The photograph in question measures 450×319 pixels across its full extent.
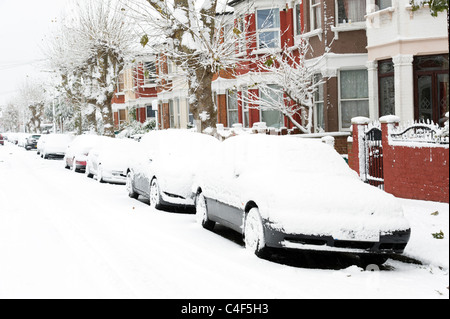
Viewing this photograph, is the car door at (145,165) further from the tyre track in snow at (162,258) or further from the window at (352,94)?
the window at (352,94)

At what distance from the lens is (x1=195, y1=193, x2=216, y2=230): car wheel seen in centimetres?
1153

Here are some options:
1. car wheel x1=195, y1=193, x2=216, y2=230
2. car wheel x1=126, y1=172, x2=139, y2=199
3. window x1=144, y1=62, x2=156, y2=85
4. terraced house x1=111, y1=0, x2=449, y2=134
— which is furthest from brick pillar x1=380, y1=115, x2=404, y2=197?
window x1=144, y1=62, x2=156, y2=85

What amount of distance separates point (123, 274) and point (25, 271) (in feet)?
4.13

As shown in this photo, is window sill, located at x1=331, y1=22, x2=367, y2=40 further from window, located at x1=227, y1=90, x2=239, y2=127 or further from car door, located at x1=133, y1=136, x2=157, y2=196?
window, located at x1=227, y1=90, x2=239, y2=127

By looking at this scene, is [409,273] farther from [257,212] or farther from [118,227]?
[118,227]

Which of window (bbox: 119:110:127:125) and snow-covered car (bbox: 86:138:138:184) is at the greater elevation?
window (bbox: 119:110:127:125)

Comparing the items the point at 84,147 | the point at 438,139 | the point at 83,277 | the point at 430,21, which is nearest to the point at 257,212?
the point at 83,277

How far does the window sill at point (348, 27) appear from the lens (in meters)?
22.6

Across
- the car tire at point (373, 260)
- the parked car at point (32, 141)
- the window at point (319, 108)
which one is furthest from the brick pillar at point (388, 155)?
the parked car at point (32, 141)

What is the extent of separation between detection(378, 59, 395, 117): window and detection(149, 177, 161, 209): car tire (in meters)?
9.24

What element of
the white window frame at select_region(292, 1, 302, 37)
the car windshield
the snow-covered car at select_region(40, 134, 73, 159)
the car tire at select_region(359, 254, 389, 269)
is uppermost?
the white window frame at select_region(292, 1, 302, 37)

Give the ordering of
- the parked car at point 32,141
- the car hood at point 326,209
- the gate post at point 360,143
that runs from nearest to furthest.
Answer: the car hood at point 326,209, the gate post at point 360,143, the parked car at point 32,141

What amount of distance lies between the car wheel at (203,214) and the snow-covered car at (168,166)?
796 mm

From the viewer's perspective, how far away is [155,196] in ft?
47.0
